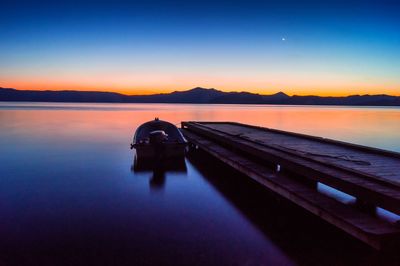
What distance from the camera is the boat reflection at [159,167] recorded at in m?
13.9

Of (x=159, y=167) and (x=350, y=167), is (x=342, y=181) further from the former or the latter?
(x=159, y=167)

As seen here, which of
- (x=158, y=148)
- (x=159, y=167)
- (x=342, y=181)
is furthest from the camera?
(x=159, y=167)

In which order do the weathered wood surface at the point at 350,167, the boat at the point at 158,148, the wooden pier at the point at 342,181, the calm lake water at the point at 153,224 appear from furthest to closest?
the boat at the point at 158,148 < the calm lake water at the point at 153,224 < the weathered wood surface at the point at 350,167 < the wooden pier at the point at 342,181

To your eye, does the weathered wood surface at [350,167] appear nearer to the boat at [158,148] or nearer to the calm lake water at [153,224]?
the calm lake water at [153,224]

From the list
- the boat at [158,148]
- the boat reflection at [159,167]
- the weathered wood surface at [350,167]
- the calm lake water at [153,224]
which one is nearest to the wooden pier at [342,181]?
the weathered wood surface at [350,167]

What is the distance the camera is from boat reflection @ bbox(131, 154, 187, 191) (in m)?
13.9

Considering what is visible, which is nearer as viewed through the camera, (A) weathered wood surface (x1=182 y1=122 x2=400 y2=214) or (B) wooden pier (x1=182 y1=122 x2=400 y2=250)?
(B) wooden pier (x1=182 y1=122 x2=400 y2=250)

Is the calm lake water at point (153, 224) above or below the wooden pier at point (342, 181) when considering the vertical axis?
below

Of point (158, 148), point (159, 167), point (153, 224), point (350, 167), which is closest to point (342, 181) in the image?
point (350, 167)

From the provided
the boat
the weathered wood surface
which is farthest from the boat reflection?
the weathered wood surface

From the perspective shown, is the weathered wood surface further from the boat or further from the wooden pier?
the boat

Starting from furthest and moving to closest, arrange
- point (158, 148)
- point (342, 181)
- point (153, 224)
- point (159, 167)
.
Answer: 1. point (159, 167)
2. point (158, 148)
3. point (153, 224)
4. point (342, 181)

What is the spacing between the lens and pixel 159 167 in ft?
50.8

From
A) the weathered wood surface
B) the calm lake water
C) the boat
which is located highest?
the weathered wood surface
